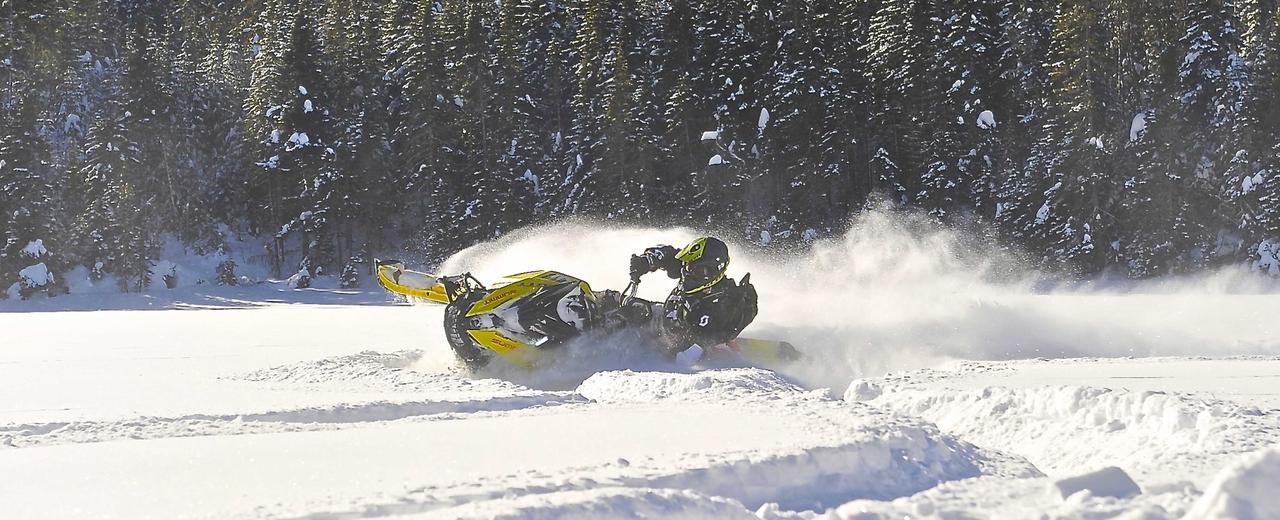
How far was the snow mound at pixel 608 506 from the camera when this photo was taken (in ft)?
13.4

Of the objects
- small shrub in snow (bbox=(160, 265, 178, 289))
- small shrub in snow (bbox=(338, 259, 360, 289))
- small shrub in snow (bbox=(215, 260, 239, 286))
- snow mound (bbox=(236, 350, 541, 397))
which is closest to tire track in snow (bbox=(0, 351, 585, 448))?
snow mound (bbox=(236, 350, 541, 397))

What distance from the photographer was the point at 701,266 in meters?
10.5

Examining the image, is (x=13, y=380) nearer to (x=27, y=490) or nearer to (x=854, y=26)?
(x=27, y=490)

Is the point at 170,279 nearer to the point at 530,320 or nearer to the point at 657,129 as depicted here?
the point at 657,129

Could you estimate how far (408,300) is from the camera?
11.4 m

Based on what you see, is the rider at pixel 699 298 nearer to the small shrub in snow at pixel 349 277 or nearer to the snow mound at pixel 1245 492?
the snow mound at pixel 1245 492

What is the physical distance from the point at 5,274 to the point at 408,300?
98.7ft

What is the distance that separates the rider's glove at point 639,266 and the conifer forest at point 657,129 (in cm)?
2126

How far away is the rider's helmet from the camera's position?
1044 cm

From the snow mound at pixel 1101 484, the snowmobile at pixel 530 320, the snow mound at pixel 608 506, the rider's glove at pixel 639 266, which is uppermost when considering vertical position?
the rider's glove at pixel 639 266

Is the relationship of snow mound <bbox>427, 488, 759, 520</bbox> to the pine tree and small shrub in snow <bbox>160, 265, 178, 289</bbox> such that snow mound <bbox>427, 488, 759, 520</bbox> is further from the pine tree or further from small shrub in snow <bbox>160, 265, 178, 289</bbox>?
small shrub in snow <bbox>160, 265, 178, 289</bbox>

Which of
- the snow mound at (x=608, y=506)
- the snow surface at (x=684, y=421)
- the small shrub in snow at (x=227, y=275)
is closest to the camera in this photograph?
the snow mound at (x=608, y=506)

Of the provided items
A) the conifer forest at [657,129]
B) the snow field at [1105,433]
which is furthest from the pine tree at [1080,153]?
the snow field at [1105,433]

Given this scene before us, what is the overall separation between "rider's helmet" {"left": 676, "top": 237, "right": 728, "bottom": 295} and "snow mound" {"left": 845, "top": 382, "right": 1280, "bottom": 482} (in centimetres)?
327
